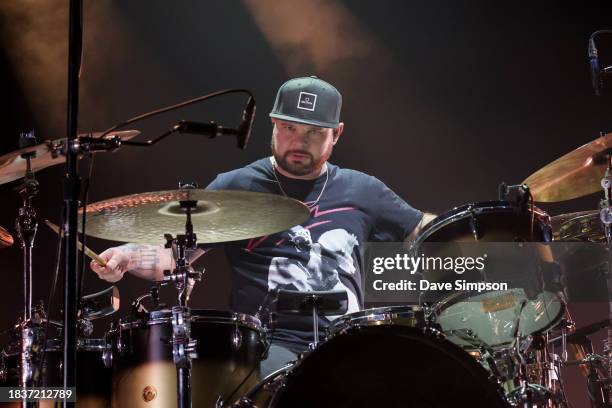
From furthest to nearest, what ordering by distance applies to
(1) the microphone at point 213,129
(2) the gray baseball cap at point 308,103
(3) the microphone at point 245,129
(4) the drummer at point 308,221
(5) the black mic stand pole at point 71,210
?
(2) the gray baseball cap at point 308,103
(4) the drummer at point 308,221
(3) the microphone at point 245,129
(1) the microphone at point 213,129
(5) the black mic stand pole at point 71,210

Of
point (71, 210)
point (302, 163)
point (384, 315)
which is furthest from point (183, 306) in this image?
point (302, 163)

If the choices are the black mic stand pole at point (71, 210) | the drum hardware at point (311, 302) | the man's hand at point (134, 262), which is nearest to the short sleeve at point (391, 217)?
the drum hardware at point (311, 302)

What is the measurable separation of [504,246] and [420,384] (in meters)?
1.28

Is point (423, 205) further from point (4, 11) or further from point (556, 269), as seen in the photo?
point (4, 11)

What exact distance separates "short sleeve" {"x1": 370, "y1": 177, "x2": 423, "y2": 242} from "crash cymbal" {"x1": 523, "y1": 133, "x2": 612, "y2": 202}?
0.79 m

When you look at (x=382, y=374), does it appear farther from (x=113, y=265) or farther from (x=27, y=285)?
(x=113, y=265)

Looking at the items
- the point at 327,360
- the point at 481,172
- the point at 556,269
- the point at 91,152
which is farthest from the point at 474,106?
the point at 91,152

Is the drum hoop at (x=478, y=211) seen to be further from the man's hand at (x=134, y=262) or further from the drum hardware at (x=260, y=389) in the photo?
the man's hand at (x=134, y=262)

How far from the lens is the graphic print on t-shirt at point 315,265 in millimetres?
4520

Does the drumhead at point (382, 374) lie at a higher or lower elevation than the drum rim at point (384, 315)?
lower

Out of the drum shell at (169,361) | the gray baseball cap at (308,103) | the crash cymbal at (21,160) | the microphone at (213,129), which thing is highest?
the gray baseball cap at (308,103)

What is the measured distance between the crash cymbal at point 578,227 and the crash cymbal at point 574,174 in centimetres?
11

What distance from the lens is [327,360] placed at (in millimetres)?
2645

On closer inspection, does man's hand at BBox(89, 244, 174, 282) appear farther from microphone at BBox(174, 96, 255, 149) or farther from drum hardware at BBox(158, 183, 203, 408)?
microphone at BBox(174, 96, 255, 149)
